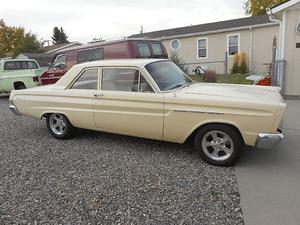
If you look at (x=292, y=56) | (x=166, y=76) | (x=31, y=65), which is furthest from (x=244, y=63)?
(x=166, y=76)

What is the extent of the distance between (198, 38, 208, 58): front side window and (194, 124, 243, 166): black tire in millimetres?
17116

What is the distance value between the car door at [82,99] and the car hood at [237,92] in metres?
1.64

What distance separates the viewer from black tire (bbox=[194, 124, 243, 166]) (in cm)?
400

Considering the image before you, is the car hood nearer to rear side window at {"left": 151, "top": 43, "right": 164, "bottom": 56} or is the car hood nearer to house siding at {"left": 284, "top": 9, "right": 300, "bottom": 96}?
rear side window at {"left": 151, "top": 43, "right": 164, "bottom": 56}

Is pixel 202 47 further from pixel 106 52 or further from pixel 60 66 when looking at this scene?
pixel 106 52

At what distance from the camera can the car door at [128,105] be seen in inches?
173

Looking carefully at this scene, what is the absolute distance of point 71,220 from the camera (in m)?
2.96

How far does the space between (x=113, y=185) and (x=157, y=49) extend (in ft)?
23.0

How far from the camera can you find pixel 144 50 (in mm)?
9234

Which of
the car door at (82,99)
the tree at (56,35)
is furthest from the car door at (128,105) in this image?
the tree at (56,35)

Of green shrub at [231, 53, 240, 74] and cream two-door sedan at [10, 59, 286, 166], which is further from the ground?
green shrub at [231, 53, 240, 74]

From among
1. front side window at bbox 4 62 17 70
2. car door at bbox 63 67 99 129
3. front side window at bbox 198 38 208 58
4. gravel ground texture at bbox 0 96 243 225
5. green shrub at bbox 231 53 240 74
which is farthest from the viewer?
front side window at bbox 198 38 208 58

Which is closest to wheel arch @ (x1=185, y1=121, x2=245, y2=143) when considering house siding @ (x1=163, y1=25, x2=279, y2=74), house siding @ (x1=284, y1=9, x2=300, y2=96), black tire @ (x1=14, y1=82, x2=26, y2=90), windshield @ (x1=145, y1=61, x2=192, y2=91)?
windshield @ (x1=145, y1=61, x2=192, y2=91)

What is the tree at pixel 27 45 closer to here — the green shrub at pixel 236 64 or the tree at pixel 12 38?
the tree at pixel 12 38
